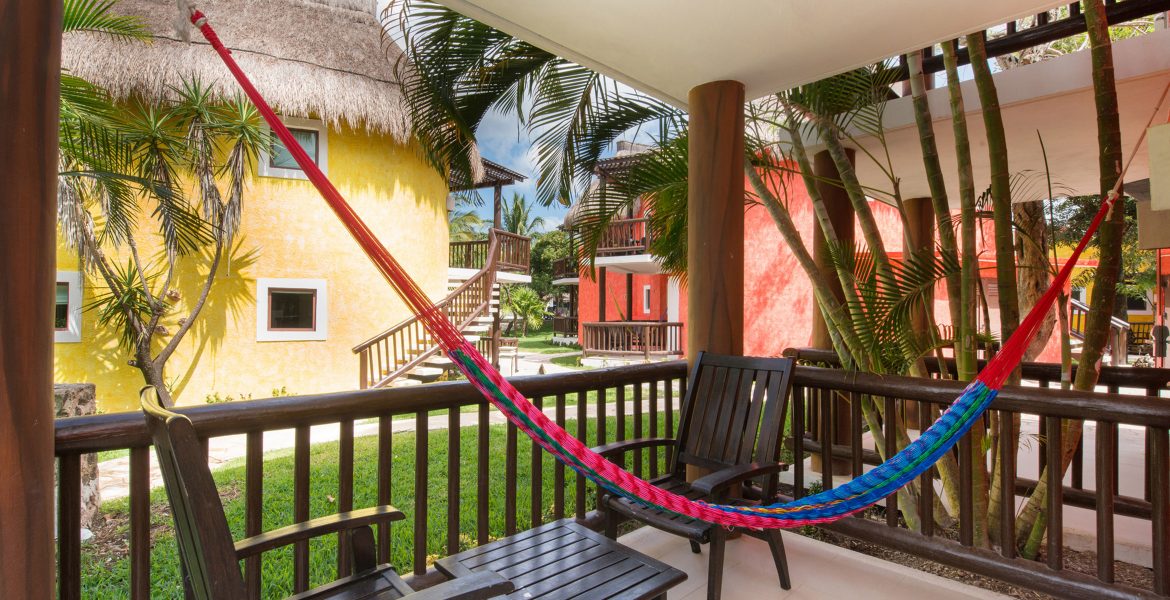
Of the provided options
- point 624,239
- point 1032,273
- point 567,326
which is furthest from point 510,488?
point 567,326

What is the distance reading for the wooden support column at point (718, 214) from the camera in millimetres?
2521

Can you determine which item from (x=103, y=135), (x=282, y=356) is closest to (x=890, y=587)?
(x=103, y=135)

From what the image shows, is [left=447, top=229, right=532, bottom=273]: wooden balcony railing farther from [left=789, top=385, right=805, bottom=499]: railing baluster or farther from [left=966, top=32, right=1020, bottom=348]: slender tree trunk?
[left=966, top=32, right=1020, bottom=348]: slender tree trunk

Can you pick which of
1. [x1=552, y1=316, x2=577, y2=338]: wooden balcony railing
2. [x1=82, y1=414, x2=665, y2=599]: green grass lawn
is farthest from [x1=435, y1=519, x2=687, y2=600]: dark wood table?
[x1=552, y1=316, x2=577, y2=338]: wooden balcony railing

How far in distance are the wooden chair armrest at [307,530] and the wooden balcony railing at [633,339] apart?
11084 millimetres

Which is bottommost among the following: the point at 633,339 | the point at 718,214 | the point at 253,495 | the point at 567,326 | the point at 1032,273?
the point at 567,326

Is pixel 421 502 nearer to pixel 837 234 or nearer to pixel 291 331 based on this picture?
pixel 837 234

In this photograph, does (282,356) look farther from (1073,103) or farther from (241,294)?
(1073,103)

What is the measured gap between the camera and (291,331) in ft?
27.2

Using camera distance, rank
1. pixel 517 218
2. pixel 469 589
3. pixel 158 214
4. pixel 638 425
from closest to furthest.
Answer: pixel 469 589 < pixel 638 425 < pixel 158 214 < pixel 517 218

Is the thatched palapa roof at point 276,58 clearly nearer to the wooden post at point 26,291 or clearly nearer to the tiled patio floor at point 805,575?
the tiled patio floor at point 805,575

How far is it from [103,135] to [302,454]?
3699 millimetres

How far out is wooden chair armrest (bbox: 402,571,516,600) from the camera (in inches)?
39.1

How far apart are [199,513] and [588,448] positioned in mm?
940
